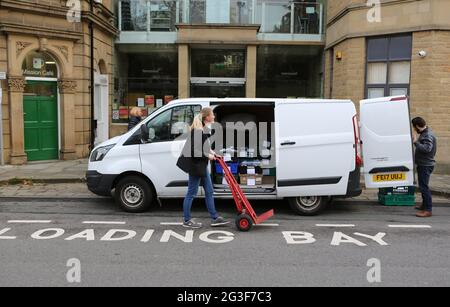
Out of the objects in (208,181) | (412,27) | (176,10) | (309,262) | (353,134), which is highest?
(176,10)

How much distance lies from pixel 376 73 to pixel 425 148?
233 inches

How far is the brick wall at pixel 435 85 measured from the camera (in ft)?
39.3

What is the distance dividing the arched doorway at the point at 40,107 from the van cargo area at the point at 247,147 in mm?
7120

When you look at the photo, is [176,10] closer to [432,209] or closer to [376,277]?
[432,209]

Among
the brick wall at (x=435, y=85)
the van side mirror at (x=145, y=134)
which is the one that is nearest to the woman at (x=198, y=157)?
the van side mirror at (x=145, y=134)

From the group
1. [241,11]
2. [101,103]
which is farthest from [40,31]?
[241,11]

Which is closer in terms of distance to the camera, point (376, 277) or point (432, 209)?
point (376, 277)

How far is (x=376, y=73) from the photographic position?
13188mm

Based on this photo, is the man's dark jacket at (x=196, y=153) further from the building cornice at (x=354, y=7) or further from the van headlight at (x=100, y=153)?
the building cornice at (x=354, y=7)

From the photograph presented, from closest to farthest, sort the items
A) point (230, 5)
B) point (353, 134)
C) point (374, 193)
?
point (353, 134), point (374, 193), point (230, 5)

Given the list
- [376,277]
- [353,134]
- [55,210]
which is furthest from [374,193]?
[55,210]

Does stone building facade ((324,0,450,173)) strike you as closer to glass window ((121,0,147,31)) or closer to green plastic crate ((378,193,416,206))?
green plastic crate ((378,193,416,206))

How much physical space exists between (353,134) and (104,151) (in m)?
4.11

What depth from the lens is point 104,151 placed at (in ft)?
26.8
